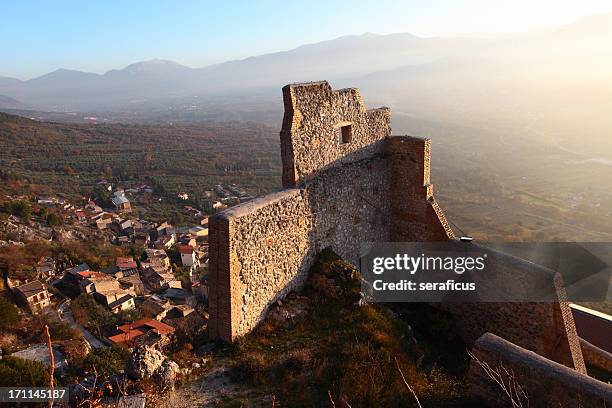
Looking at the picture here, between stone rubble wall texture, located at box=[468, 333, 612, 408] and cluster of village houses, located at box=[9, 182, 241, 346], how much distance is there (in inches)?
402

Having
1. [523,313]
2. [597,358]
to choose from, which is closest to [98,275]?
[523,313]

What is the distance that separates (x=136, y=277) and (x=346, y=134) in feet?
81.4

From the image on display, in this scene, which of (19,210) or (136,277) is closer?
(136,277)

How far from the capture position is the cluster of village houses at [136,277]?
20906 mm

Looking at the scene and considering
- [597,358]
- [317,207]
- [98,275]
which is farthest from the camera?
[98,275]

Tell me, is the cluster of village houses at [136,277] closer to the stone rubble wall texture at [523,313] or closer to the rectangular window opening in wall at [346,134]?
the rectangular window opening in wall at [346,134]

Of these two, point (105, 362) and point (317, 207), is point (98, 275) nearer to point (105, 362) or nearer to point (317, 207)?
point (105, 362)

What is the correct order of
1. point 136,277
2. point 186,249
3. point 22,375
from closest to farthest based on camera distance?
point 22,375 < point 136,277 < point 186,249

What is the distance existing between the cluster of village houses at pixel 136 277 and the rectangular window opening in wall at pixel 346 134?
866cm

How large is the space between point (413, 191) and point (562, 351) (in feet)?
13.4

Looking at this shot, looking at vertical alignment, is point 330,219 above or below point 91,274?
above

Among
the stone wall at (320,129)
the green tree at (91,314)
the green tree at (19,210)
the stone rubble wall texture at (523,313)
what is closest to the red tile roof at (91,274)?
the green tree at (91,314)

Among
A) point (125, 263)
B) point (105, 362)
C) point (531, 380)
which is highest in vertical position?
point (531, 380)

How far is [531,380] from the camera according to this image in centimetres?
552
